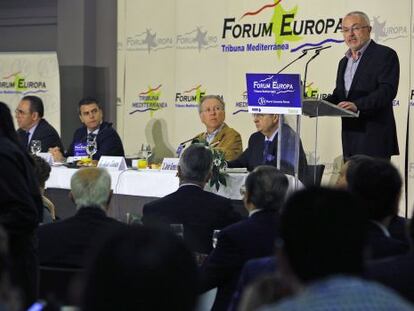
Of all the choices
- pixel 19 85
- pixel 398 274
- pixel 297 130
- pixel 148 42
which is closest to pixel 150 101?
pixel 148 42

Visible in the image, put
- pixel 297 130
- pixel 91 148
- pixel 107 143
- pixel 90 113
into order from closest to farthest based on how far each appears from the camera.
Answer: pixel 297 130 → pixel 91 148 → pixel 107 143 → pixel 90 113

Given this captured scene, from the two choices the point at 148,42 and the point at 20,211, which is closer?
the point at 20,211

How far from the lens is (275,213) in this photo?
120 inches

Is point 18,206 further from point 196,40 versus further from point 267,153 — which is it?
point 196,40

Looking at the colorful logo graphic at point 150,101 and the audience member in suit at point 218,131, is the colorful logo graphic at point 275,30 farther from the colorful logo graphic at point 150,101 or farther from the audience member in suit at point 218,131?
the audience member in suit at point 218,131

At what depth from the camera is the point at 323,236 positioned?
1311 mm

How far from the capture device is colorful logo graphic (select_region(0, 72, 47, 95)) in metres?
9.68

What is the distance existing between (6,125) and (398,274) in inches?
61.2

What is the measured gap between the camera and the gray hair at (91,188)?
10.5 ft

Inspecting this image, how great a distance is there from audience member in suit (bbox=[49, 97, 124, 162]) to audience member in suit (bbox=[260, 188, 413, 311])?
574cm

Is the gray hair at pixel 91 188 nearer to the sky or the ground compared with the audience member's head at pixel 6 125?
nearer to the ground

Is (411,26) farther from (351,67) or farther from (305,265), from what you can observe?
(305,265)

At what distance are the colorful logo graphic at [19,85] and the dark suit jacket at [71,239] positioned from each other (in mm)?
6775

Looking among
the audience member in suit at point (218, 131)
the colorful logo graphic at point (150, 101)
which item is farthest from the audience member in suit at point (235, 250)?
the colorful logo graphic at point (150, 101)
